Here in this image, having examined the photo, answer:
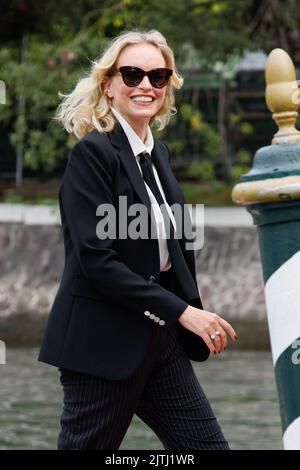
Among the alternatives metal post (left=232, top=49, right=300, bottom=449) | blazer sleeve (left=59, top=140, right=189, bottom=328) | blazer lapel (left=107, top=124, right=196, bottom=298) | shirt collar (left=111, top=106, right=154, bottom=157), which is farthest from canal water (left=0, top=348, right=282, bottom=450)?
metal post (left=232, top=49, right=300, bottom=449)

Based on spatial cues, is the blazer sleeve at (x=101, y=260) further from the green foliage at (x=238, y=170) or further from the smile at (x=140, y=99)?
the green foliage at (x=238, y=170)

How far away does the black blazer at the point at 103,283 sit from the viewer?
406 cm

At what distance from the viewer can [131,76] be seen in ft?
14.1

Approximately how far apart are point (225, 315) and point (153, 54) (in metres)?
11.3

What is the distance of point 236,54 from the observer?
53.4 ft

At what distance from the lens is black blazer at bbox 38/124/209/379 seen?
4.06m

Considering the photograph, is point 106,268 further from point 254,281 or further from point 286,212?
point 254,281

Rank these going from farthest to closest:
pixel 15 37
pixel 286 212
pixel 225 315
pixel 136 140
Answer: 1. pixel 15 37
2. pixel 225 315
3. pixel 136 140
4. pixel 286 212

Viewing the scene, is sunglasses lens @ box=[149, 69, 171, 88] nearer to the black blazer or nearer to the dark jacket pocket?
the black blazer

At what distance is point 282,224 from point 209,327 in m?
0.50

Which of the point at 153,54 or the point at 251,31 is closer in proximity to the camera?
the point at 153,54

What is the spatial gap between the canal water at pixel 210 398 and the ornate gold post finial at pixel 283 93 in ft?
14.0

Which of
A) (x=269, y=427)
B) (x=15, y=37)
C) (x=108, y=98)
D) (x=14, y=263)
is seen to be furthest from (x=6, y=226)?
(x=108, y=98)

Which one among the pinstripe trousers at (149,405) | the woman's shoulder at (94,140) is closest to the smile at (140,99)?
the woman's shoulder at (94,140)
